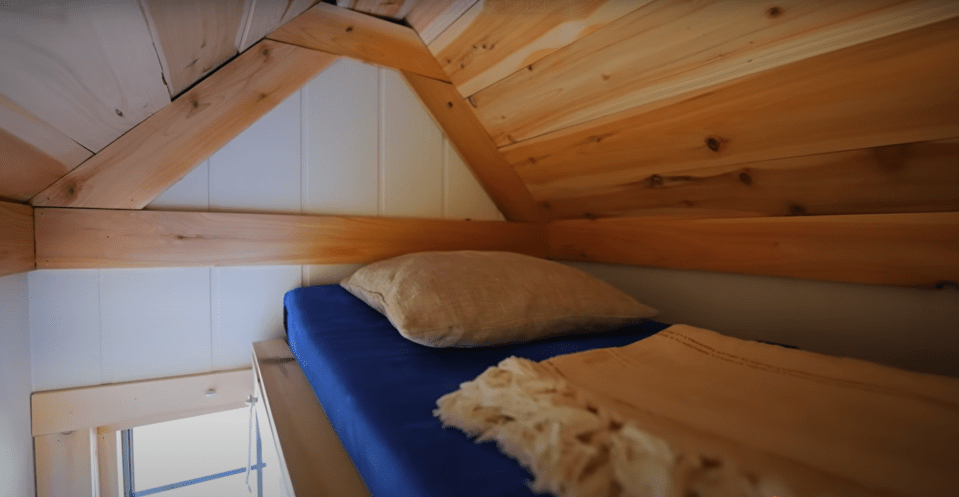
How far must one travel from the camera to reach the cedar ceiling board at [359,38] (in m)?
1.28

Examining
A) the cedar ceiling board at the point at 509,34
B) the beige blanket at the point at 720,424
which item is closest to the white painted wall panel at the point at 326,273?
the cedar ceiling board at the point at 509,34

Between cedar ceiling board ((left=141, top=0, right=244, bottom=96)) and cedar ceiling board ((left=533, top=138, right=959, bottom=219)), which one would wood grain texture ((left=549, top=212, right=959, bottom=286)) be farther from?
cedar ceiling board ((left=141, top=0, right=244, bottom=96))

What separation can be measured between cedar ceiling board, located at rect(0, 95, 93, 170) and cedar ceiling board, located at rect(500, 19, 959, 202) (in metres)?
1.23

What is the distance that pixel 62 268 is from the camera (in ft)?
3.54

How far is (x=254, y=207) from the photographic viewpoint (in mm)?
1347

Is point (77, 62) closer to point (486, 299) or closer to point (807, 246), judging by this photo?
point (486, 299)

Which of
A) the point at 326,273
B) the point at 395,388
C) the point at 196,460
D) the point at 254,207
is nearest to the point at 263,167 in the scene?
the point at 254,207

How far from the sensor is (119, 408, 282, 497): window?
1.71m

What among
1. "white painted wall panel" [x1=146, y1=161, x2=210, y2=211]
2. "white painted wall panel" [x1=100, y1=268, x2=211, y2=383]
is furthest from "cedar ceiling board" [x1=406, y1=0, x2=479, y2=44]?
"white painted wall panel" [x1=100, y1=268, x2=211, y2=383]

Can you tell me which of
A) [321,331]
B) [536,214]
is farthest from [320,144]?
[536,214]

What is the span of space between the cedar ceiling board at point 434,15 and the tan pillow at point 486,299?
699 millimetres

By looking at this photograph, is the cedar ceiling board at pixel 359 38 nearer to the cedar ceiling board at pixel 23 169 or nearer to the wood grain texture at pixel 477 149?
Result: the wood grain texture at pixel 477 149

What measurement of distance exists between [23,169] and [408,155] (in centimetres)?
102

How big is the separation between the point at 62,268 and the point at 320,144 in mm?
760
